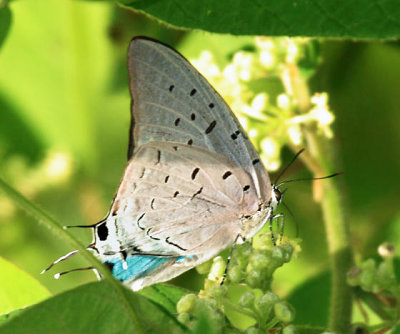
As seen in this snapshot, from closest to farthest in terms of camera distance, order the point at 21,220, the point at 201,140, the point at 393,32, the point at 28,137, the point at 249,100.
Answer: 1. the point at 393,32
2. the point at 201,140
3. the point at 249,100
4. the point at 21,220
5. the point at 28,137

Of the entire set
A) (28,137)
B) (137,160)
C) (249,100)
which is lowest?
(137,160)

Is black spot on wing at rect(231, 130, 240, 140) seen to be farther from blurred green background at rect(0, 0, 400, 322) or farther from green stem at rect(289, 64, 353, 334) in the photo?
blurred green background at rect(0, 0, 400, 322)

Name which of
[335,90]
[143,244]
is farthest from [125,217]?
[335,90]

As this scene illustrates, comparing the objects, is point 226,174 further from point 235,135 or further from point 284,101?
point 284,101

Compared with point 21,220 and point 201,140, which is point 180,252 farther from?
point 21,220

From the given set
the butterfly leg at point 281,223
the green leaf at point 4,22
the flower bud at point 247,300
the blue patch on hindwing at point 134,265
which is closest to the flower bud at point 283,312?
the flower bud at point 247,300

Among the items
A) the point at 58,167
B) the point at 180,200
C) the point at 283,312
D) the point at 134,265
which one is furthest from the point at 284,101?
the point at 58,167
